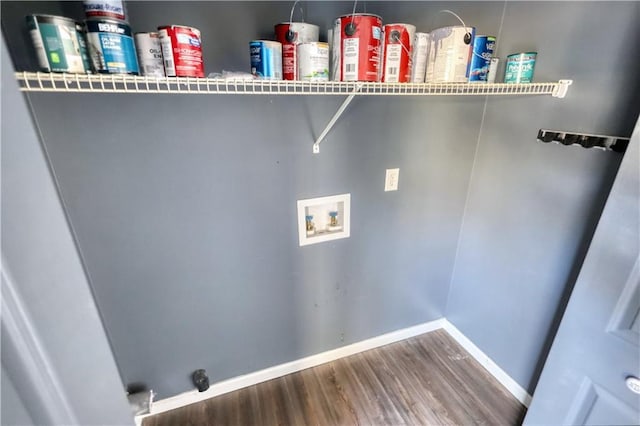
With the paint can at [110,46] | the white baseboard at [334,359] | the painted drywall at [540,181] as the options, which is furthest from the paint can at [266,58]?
the white baseboard at [334,359]

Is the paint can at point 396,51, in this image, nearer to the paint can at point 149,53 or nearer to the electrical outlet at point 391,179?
the electrical outlet at point 391,179

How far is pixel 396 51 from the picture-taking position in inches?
39.3

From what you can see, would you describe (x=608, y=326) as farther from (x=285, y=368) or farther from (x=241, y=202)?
(x=285, y=368)

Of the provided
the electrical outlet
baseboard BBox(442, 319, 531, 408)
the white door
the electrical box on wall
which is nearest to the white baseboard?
baseboard BBox(442, 319, 531, 408)

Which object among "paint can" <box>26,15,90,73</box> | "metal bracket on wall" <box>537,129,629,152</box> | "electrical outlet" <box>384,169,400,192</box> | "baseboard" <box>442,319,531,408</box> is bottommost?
"baseboard" <box>442,319,531,408</box>

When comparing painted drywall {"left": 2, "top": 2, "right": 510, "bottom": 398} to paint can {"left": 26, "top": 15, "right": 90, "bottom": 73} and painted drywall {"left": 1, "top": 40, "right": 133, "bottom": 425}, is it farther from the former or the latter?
painted drywall {"left": 1, "top": 40, "right": 133, "bottom": 425}

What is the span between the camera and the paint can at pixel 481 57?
1117 mm

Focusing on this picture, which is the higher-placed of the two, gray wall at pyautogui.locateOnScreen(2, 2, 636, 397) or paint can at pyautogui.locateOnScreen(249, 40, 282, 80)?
paint can at pyautogui.locateOnScreen(249, 40, 282, 80)

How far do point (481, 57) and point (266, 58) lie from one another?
83 centimetres

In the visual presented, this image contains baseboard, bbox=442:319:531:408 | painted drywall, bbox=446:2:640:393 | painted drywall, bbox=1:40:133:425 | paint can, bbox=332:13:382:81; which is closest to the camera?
painted drywall, bbox=1:40:133:425

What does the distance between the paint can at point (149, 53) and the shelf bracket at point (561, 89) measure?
157 cm

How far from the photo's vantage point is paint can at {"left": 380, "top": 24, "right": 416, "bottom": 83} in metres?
0.99

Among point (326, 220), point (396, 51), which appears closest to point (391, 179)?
point (326, 220)

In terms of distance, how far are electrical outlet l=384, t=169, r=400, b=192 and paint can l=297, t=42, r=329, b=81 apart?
716mm
